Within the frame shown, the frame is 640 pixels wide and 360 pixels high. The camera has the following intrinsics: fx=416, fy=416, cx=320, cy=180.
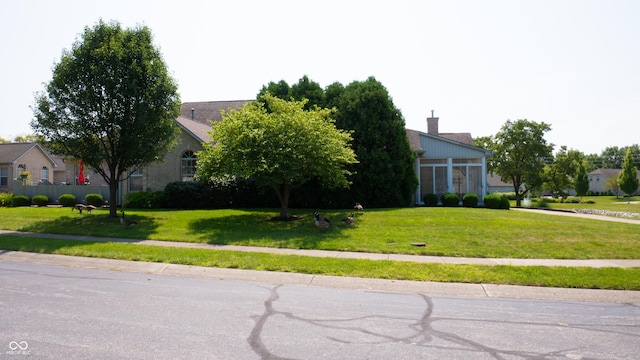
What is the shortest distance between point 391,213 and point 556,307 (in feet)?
37.9

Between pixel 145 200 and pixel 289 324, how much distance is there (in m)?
19.6

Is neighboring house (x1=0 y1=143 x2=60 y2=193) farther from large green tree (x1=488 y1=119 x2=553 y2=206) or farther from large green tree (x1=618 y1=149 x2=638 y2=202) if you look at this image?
large green tree (x1=618 y1=149 x2=638 y2=202)

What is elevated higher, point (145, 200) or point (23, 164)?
point (23, 164)

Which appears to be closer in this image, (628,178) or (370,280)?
(370,280)

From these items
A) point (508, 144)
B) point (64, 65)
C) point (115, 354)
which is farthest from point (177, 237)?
point (508, 144)

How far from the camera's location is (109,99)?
16.7 meters

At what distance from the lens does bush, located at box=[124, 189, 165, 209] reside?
74.3ft

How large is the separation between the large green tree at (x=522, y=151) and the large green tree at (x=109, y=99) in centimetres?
2845

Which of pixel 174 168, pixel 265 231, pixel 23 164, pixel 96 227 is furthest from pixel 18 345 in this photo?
pixel 23 164

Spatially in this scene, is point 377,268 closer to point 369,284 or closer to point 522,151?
point 369,284

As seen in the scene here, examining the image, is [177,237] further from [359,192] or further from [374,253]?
[359,192]

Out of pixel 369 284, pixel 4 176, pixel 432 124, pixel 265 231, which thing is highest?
pixel 432 124

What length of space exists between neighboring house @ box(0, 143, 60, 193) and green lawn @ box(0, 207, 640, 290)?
20.1m

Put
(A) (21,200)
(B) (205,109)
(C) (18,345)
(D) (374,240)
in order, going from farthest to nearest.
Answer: (B) (205,109), (A) (21,200), (D) (374,240), (C) (18,345)
